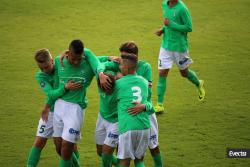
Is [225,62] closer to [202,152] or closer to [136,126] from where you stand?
[202,152]

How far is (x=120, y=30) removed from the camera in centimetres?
1631

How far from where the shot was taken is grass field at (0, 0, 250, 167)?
9.80 m

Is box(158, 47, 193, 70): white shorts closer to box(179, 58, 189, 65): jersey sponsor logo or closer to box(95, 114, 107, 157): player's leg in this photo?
box(179, 58, 189, 65): jersey sponsor logo

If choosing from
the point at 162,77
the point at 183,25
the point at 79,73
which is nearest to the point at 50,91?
the point at 79,73

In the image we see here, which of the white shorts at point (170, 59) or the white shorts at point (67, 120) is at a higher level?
the white shorts at point (170, 59)

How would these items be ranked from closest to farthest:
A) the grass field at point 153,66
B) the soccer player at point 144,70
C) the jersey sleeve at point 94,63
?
the jersey sleeve at point 94,63, the soccer player at point 144,70, the grass field at point 153,66

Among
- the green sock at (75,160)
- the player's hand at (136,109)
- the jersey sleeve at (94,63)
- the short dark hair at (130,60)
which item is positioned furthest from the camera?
the green sock at (75,160)

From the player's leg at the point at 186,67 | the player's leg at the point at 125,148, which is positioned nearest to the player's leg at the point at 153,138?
the player's leg at the point at 125,148

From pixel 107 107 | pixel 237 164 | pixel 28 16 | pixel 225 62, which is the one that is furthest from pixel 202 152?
pixel 28 16

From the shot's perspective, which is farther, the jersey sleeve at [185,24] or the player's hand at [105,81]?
the jersey sleeve at [185,24]

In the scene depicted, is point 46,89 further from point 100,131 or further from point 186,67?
point 186,67

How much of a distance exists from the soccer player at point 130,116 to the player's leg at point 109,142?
1.26ft

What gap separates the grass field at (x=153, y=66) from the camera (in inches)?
386

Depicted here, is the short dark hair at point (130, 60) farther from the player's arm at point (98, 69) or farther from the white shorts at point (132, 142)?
the white shorts at point (132, 142)
